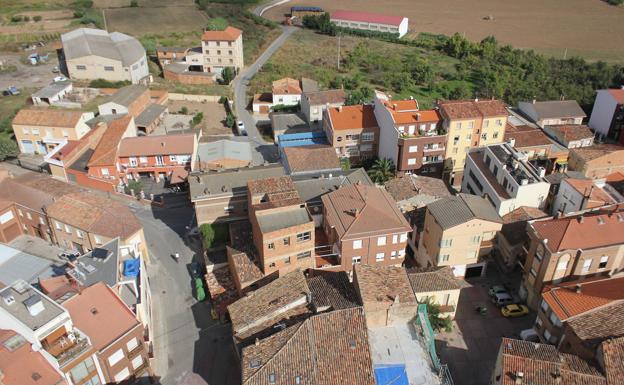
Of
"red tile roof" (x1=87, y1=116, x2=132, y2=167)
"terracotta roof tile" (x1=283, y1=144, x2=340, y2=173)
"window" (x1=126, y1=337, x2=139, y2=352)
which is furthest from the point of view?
"red tile roof" (x1=87, y1=116, x2=132, y2=167)

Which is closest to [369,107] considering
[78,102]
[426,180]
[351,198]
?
[426,180]

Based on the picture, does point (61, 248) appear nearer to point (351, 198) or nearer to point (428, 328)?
point (351, 198)

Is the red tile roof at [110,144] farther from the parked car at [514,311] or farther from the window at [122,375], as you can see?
the parked car at [514,311]

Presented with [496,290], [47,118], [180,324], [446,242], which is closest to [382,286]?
[446,242]

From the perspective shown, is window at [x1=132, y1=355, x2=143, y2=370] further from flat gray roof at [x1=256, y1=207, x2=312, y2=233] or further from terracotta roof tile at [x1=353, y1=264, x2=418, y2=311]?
terracotta roof tile at [x1=353, y1=264, x2=418, y2=311]

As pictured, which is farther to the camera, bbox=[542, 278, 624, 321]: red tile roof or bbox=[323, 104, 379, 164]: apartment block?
bbox=[323, 104, 379, 164]: apartment block

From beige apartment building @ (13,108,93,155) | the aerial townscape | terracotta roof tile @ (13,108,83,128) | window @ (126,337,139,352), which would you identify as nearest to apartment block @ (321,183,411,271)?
the aerial townscape

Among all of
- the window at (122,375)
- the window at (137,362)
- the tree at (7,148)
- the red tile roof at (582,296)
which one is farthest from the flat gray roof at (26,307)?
the tree at (7,148)
